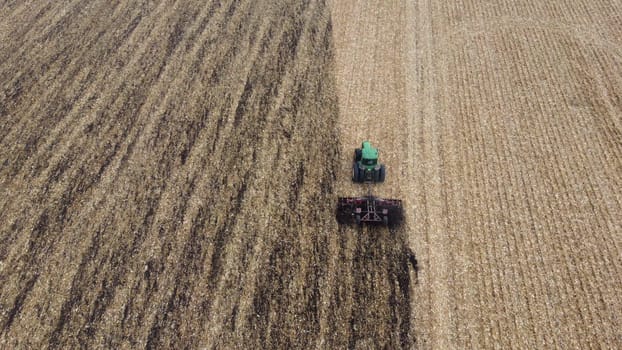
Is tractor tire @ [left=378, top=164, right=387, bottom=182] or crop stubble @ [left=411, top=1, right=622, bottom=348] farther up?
tractor tire @ [left=378, top=164, right=387, bottom=182]

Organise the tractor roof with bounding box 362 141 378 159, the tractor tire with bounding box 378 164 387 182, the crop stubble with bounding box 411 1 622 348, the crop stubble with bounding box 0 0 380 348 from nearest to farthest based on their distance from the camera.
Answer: the crop stubble with bounding box 411 1 622 348
the crop stubble with bounding box 0 0 380 348
the tractor roof with bounding box 362 141 378 159
the tractor tire with bounding box 378 164 387 182

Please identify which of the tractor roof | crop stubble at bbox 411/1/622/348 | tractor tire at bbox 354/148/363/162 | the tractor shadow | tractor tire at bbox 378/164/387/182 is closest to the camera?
the tractor shadow

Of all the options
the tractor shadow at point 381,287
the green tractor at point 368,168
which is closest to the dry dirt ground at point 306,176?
the tractor shadow at point 381,287

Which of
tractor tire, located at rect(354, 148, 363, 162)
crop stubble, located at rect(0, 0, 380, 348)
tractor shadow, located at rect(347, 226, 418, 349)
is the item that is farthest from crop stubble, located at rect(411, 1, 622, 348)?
crop stubble, located at rect(0, 0, 380, 348)

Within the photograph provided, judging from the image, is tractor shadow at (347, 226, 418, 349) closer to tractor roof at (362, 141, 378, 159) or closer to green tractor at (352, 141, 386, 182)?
green tractor at (352, 141, 386, 182)

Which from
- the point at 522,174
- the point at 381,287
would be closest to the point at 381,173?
the point at 381,287

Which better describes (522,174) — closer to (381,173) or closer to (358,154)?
(381,173)
